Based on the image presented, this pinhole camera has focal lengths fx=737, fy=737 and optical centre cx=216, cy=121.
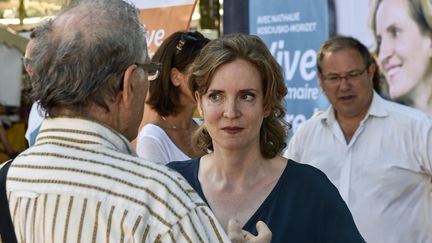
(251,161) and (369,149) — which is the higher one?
(251,161)

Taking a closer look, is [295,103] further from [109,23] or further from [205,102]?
[109,23]

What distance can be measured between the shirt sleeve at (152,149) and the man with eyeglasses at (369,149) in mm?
1007

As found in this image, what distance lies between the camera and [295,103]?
514cm

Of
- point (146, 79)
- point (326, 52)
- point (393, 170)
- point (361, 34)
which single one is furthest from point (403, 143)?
point (146, 79)

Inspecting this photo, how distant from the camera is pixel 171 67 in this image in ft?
12.4

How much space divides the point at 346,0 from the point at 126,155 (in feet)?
11.4

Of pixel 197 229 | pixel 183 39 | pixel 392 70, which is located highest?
pixel 183 39

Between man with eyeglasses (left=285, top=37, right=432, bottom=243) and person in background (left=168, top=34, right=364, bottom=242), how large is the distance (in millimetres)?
1386

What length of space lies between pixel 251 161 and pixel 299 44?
2.67 m

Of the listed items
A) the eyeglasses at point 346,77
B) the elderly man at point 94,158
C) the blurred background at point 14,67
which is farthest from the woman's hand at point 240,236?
the blurred background at point 14,67

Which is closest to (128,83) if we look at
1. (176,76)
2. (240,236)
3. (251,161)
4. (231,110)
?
(240,236)

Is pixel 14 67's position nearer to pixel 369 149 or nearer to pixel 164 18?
pixel 164 18

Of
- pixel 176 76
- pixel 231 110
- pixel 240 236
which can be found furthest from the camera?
pixel 176 76

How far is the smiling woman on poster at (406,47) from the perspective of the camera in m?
4.40
